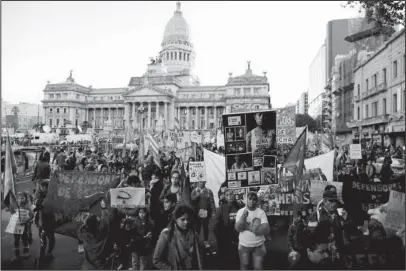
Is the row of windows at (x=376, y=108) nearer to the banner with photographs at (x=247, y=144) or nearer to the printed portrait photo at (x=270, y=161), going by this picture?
the printed portrait photo at (x=270, y=161)

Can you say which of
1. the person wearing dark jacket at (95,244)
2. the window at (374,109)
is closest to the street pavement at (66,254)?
the person wearing dark jacket at (95,244)

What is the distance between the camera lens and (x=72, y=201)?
647 centimetres

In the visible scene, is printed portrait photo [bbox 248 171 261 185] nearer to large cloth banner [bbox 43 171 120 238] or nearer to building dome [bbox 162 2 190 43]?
large cloth banner [bbox 43 171 120 238]

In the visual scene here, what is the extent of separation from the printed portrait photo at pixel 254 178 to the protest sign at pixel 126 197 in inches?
76.4

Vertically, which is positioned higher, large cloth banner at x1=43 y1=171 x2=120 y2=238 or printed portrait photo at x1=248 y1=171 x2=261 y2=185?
printed portrait photo at x1=248 y1=171 x2=261 y2=185

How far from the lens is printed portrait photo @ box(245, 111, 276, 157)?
6.17 metres

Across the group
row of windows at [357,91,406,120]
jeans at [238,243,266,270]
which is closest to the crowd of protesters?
jeans at [238,243,266,270]

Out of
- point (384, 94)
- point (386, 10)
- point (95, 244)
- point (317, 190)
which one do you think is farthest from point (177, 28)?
point (95, 244)

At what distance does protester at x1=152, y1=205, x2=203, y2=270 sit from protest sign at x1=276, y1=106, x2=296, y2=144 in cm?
720

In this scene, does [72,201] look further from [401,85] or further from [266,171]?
[401,85]

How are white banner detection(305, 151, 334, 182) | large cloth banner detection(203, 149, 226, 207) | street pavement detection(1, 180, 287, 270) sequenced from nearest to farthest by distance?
street pavement detection(1, 180, 287, 270)
large cloth banner detection(203, 149, 226, 207)
white banner detection(305, 151, 334, 182)

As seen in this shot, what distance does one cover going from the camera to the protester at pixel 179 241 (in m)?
4.66

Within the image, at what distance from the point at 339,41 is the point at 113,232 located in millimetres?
84130

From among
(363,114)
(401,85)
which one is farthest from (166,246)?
(363,114)
